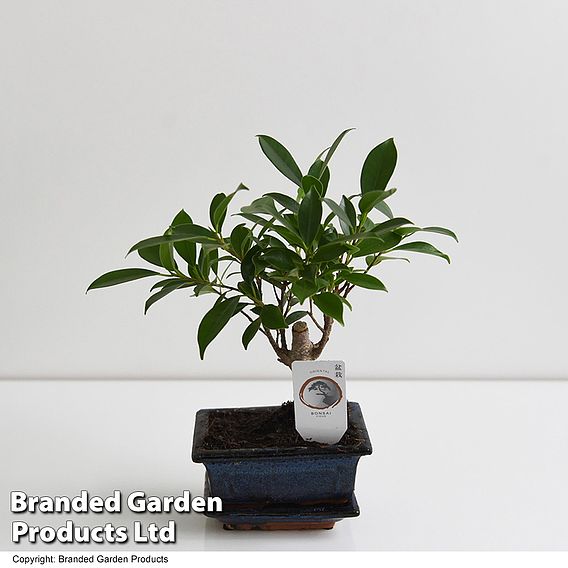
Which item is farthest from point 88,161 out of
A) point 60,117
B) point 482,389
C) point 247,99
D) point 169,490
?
point 482,389

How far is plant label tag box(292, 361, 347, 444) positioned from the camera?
1.65 metres

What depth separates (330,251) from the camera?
157 cm

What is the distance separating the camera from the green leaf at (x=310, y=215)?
155cm

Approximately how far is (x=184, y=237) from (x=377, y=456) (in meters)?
0.73

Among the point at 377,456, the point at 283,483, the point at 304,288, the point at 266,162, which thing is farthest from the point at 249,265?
the point at 266,162

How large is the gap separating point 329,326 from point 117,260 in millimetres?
938

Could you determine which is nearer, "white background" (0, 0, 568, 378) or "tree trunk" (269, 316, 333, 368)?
"tree trunk" (269, 316, 333, 368)

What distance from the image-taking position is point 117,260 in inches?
99.3

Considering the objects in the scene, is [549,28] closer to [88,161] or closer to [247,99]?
[247,99]

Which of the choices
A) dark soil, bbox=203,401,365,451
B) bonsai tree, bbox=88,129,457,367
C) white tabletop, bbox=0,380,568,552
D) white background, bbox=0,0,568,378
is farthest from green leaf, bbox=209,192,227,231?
white background, bbox=0,0,568,378

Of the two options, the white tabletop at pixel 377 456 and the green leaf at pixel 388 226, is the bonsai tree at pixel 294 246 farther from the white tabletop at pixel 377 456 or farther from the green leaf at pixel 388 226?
the white tabletop at pixel 377 456

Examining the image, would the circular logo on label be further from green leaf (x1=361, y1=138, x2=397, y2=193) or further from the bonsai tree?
green leaf (x1=361, y1=138, x2=397, y2=193)

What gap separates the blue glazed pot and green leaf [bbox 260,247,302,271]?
308mm

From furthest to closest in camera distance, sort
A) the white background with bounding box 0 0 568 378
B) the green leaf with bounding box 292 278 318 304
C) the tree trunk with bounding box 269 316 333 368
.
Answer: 1. the white background with bounding box 0 0 568 378
2. the tree trunk with bounding box 269 316 333 368
3. the green leaf with bounding box 292 278 318 304
